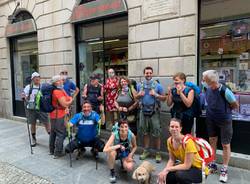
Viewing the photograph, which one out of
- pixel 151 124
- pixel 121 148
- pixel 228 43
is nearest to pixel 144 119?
pixel 151 124

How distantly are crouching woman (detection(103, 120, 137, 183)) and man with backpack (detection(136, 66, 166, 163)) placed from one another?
33.7 inches

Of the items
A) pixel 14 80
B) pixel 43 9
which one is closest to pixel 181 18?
pixel 43 9

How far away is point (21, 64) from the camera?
423 inches

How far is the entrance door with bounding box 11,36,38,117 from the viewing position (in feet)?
33.0

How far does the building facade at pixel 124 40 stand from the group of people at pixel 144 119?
2.06ft

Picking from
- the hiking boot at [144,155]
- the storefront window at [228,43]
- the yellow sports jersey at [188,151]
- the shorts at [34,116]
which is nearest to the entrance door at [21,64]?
the shorts at [34,116]

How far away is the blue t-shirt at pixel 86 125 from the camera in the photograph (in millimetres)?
5438

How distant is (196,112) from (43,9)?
653cm

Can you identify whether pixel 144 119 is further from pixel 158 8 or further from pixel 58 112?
pixel 158 8

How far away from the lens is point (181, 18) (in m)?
5.43

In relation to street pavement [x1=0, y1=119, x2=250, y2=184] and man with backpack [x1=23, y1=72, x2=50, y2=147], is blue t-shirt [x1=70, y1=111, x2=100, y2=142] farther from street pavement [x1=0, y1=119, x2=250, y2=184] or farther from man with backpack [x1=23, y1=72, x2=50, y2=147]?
man with backpack [x1=23, y1=72, x2=50, y2=147]

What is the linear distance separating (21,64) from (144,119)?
7.24 metres

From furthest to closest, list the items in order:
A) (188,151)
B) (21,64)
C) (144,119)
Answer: (21,64)
(144,119)
(188,151)

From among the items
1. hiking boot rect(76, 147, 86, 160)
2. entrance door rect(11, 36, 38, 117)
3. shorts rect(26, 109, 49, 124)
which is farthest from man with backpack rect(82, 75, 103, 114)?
entrance door rect(11, 36, 38, 117)
